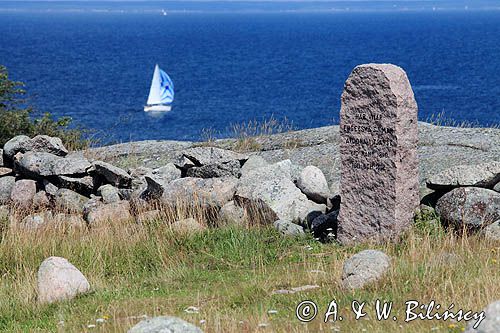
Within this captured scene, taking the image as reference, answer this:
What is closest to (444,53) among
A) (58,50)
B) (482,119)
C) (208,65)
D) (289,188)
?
(208,65)

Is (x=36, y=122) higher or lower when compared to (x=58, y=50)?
higher

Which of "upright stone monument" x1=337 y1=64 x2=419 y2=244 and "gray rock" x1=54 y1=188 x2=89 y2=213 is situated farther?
"gray rock" x1=54 y1=188 x2=89 y2=213

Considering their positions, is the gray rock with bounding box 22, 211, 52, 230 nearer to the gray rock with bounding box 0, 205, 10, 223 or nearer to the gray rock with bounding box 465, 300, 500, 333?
the gray rock with bounding box 0, 205, 10, 223

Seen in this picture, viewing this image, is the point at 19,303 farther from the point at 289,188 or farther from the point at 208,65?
the point at 208,65

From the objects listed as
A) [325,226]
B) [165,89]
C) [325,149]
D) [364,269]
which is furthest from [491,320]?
[165,89]

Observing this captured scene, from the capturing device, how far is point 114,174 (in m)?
14.8

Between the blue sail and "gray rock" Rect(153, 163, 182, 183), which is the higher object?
"gray rock" Rect(153, 163, 182, 183)

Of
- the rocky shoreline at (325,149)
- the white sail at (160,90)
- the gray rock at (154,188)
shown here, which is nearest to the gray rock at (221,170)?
the gray rock at (154,188)

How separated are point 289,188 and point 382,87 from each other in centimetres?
230

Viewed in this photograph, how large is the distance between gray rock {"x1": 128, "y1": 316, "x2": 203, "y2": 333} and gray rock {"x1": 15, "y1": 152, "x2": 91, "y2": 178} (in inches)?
368

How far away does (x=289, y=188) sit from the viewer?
12.3m

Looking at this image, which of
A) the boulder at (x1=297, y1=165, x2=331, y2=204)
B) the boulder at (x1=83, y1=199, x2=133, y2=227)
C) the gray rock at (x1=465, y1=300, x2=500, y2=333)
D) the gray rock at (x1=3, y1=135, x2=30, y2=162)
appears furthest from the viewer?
the gray rock at (x1=3, y1=135, x2=30, y2=162)

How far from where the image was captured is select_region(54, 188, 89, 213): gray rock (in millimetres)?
14641

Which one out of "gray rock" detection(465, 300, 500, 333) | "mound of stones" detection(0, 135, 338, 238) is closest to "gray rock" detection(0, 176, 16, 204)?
"mound of stones" detection(0, 135, 338, 238)
